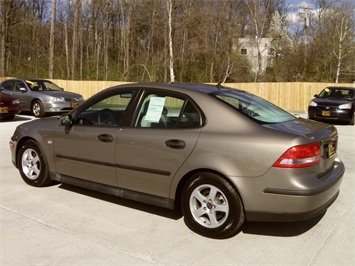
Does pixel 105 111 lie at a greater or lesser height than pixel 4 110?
greater

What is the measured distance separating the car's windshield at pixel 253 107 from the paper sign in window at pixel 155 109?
585mm

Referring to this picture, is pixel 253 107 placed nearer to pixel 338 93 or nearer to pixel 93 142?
pixel 93 142

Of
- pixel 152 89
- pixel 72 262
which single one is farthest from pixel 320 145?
pixel 72 262

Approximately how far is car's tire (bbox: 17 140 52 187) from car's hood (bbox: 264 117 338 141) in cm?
304

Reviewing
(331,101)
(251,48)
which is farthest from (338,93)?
(251,48)

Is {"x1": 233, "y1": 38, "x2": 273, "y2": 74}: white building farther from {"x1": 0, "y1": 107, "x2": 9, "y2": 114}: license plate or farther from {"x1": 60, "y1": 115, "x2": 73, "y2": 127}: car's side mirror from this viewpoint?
{"x1": 60, "y1": 115, "x2": 73, "y2": 127}: car's side mirror

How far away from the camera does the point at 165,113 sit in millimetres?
4012

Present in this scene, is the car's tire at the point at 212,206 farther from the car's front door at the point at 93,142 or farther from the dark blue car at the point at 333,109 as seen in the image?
the dark blue car at the point at 333,109

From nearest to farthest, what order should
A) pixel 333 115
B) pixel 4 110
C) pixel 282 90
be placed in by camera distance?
pixel 4 110, pixel 333 115, pixel 282 90

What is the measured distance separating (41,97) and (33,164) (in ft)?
31.4

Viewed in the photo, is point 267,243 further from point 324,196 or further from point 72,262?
point 72,262

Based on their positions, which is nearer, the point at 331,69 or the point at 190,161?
the point at 190,161

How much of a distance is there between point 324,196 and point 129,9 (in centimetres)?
3614

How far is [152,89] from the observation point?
13.6 feet
